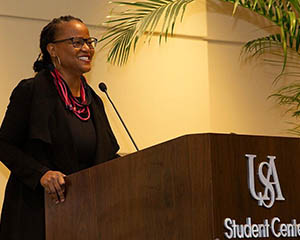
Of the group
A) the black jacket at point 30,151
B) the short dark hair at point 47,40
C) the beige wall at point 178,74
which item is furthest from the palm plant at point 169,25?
the black jacket at point 30,151

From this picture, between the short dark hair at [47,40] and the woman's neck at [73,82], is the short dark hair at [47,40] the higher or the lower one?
the higher one

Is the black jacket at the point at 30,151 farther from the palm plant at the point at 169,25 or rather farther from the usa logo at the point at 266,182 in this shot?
the palm plant at the point at 169,25

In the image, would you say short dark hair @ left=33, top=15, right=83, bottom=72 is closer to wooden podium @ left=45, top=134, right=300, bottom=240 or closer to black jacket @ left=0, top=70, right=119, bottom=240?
black jacket @ left=0, top=70, right=119, bottom=240

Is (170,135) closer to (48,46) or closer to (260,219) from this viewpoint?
(48,46)

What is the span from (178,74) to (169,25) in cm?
41

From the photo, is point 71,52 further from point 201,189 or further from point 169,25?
point 169,25

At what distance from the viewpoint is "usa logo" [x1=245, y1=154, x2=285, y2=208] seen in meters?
2.21

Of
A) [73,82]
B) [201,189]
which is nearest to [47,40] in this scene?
[73,82]

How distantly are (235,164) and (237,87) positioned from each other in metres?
3.50

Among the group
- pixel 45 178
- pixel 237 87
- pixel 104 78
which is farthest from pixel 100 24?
pixel 45 178

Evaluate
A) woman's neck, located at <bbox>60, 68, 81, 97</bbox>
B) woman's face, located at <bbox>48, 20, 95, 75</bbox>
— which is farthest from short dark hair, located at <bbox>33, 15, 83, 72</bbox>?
woman's neck, located at <bbox>60, 68, 81, 97</bbox>

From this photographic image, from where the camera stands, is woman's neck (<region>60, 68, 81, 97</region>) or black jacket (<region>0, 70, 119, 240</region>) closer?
black jacket (<region>0, 70, 119, 240</region>)

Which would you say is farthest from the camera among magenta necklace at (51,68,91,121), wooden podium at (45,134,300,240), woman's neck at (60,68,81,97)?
woman's neck at (60,68,81,97)

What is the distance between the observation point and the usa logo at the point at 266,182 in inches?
86.8
